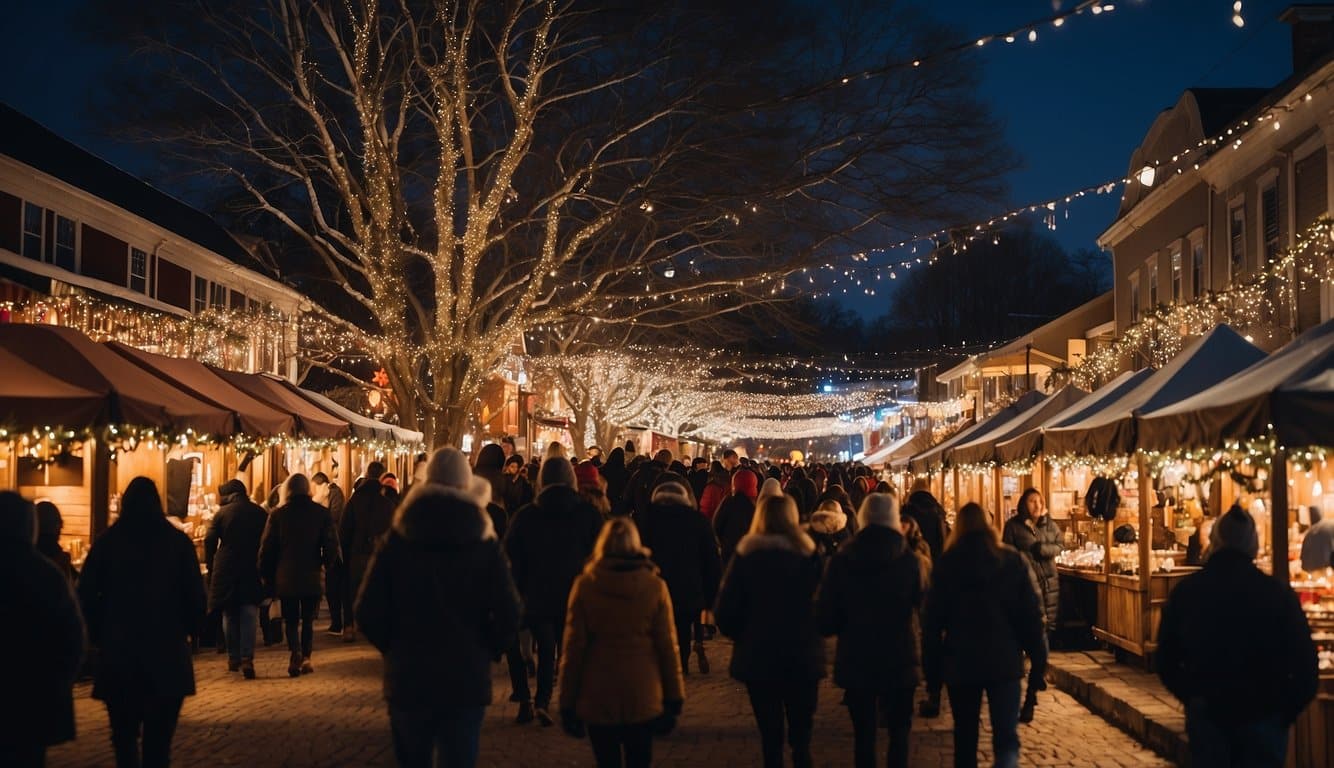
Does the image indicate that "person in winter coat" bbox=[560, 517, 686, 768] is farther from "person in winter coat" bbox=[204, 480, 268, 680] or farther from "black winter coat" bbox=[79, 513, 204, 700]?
"person in winter coat" bbox=[204, 480, 268, 680]

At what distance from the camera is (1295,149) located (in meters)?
18.7

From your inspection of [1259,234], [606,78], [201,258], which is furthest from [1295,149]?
[201,258]

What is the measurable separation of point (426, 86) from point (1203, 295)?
1322 cm

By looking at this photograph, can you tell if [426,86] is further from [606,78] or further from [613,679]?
[613,679]

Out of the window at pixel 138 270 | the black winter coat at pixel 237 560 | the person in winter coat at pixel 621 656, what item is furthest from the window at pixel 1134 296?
the person in winter coat at pixel 621 656

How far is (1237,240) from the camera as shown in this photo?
71.9ft

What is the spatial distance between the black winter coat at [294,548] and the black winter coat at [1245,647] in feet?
27.6

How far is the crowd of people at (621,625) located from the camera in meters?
5.80

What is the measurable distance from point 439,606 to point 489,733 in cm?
423

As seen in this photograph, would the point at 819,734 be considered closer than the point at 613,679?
No

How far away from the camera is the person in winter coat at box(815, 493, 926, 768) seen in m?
7.11

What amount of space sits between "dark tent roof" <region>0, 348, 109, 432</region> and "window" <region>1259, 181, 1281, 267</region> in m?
15.7

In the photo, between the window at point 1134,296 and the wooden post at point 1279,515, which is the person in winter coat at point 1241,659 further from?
the window at point 1134,296

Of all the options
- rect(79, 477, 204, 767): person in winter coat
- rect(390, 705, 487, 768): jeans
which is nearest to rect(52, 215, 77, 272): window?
rect(79, 477, 204, 767): person in winter coat
